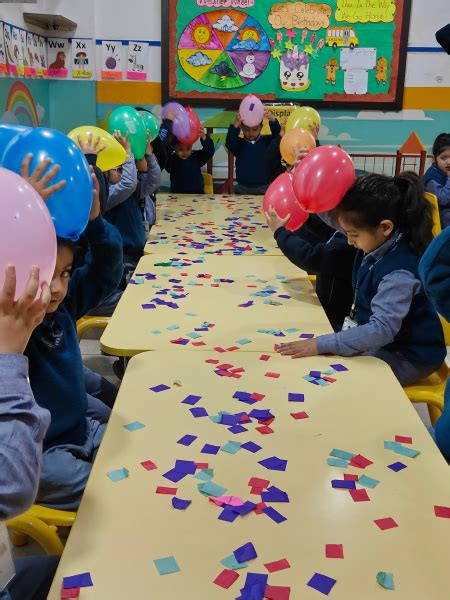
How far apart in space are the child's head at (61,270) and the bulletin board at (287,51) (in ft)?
15.7

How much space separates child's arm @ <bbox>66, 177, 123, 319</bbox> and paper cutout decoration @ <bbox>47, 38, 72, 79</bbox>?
4521mm

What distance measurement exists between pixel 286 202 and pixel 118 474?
1.61 metres

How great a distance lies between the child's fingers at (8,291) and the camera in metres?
0.75

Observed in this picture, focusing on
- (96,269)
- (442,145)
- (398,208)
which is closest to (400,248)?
(398,208)

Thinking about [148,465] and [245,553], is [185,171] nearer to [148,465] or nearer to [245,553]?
[148,465]

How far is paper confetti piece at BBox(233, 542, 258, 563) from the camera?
825 mm

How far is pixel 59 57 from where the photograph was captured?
218 inches

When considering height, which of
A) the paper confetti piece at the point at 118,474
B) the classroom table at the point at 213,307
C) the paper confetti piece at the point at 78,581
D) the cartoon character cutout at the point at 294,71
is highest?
the cartoon character cutout at the point at 294,71

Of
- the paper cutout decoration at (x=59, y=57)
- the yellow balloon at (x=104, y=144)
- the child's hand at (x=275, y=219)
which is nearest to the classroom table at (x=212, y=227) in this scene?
the child's hand at (x=275, y=219)

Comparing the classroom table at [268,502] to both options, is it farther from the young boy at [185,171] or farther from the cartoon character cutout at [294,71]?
the cartoon character cutout at [294,71]

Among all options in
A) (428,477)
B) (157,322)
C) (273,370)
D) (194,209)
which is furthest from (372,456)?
(194,209)

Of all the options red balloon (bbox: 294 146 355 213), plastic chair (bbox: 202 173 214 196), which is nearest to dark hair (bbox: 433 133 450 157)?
plastic chair (bbox: 202 173 214 196)

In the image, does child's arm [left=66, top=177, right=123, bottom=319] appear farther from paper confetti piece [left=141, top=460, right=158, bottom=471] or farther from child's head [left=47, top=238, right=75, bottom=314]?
paper confetti piece [left=141, top=460, right=158, bottom=471]

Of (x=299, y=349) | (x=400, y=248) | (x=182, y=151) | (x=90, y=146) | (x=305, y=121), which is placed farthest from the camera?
(x=182, y=151)
